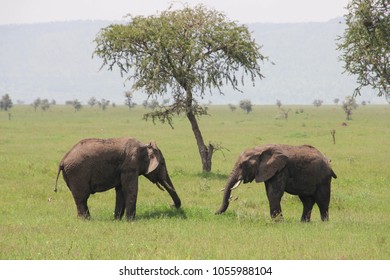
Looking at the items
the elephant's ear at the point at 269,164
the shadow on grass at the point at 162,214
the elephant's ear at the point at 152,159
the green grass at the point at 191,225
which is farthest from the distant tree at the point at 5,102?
the elephant's ear at the point at 269,164

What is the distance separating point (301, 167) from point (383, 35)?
42.5ft

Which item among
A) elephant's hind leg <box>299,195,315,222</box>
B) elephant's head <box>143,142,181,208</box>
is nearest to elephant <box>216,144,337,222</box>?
elephant's hind leg <box>299,195,315,222</box>

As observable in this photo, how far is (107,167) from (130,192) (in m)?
0.94

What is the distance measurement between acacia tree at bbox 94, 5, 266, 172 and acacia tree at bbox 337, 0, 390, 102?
4438 millimetres

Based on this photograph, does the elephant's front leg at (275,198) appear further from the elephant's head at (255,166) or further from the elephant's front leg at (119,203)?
the elephant's front leg at (119,203)

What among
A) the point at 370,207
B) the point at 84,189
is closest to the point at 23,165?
the point at 84,189

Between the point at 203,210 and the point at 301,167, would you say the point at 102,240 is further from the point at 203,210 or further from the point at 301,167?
the point at 301,167

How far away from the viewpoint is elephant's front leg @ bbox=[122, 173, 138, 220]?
1647 cm

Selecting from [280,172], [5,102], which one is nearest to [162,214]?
[280,172]

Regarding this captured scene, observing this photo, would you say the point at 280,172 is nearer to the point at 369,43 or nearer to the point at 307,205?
the point at 307,205

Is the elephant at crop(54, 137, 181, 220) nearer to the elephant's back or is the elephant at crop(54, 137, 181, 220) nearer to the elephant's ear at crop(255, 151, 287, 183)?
the elephant's back

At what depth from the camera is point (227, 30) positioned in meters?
30.6

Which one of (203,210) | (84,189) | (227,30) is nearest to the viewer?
(84,189)

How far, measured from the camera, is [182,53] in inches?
1188
